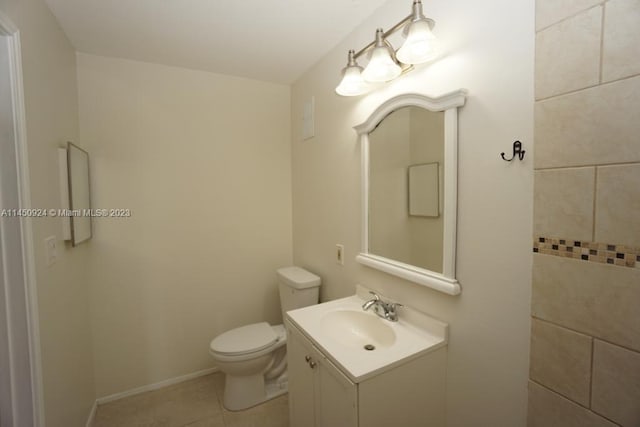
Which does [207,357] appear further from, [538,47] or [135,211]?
[538,47]

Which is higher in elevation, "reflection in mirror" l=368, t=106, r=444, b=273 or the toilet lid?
"reflection in mirror" l=368, t=106, r=444, b=273

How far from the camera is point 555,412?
81 cm

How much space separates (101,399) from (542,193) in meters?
2.75

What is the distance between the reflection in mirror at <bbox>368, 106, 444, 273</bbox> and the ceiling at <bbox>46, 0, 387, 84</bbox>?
660 millimetres

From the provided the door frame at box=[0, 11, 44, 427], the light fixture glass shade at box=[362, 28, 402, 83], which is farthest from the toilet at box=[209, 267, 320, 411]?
the light fixture glass shade at box=[362, 28, 402, 83]

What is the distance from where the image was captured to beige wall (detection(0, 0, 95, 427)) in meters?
1.11

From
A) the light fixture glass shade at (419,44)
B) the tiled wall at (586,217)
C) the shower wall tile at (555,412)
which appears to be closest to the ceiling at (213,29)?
the light fixture glass shade at (419,44)

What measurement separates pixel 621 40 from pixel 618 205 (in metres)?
0.40

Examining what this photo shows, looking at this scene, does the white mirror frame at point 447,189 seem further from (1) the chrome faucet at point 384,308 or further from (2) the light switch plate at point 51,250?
(2) the light switch plate at point 51,250

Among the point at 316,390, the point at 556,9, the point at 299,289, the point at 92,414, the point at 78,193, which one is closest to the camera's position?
the point at 556,9

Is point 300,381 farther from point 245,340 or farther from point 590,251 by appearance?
point 590,251

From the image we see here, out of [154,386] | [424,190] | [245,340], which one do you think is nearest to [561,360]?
[424,190]

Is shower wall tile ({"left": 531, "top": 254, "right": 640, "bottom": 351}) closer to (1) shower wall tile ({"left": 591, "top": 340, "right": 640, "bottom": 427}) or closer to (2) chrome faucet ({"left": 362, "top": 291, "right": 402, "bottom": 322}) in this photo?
(1) shower wall tile ({"left": 591, "top": 340, "right": 640, "bottom": 427})

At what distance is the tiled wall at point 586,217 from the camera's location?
2.20ft
